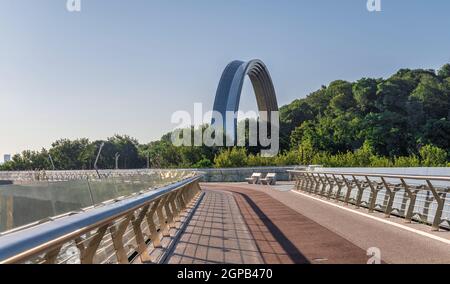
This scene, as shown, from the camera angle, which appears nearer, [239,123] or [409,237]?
[409,237]

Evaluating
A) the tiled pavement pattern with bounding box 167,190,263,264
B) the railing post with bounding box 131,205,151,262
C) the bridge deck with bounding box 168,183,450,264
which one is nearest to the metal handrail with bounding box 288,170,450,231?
the bridge deck with bounding box 168,183,450,264

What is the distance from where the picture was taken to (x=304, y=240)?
12039 mm

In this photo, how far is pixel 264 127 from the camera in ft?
389

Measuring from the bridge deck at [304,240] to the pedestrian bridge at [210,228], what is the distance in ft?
0.06

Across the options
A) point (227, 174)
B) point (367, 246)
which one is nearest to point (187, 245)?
point (367, 246)

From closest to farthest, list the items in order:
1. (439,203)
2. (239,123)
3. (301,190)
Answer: (439,203) → (301,190) → (239,123)

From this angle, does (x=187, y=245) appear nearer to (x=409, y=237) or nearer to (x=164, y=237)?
(x=164, y=237)

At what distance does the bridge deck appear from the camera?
966cm

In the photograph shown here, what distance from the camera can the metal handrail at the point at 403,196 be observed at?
42.6 feet

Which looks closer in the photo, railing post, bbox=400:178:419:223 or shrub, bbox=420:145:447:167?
railing post, bbox=400:178:419:223

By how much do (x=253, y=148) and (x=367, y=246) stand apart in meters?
95.8

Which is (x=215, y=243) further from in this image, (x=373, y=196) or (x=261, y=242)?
(x=373, y=196)

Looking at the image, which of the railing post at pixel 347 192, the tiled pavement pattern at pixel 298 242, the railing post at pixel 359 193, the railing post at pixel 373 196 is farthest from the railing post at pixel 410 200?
the railing post at pixel 347 192

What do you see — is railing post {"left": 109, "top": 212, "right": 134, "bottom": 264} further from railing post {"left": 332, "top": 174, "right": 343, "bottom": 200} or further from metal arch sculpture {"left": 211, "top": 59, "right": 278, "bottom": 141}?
metal arch sculpture {"left": 211, "top": 59, "right": 278, "bottom": 141}
